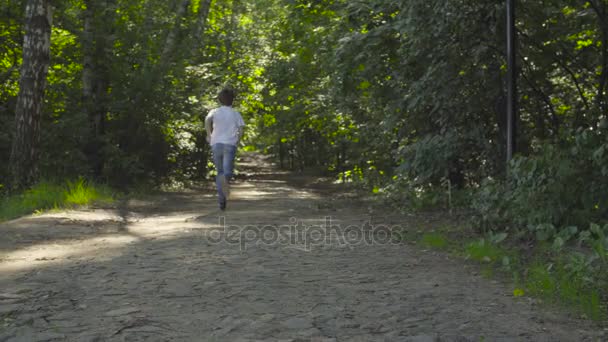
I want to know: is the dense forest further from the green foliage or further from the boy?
the boy

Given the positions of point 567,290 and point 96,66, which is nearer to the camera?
point 567,290

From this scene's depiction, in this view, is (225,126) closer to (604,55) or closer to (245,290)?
(604,55)

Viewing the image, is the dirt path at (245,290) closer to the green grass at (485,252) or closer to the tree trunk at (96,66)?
the green grass at (485,252)

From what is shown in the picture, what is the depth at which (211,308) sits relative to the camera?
15.4ft

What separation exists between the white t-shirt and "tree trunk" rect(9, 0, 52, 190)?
4.02 metres

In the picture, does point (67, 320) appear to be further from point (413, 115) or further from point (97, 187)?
point (97, 187)

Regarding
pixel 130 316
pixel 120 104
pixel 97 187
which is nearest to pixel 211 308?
pixel 130 316

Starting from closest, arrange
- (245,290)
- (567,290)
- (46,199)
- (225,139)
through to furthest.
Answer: (567,290) < (245,290) < (46,199) < (225,139)

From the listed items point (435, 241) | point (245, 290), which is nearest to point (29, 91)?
point (435, 241)

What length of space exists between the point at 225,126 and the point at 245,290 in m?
6.29

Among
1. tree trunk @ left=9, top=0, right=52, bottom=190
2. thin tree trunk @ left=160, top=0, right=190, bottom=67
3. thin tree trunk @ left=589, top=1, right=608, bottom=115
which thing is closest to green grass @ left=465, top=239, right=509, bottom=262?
thin tree trunk @ left=589, top=1, right=608, bottom=115

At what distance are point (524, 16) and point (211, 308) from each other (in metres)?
7.37

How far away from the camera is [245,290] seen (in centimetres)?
526

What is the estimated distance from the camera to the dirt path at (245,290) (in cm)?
414
